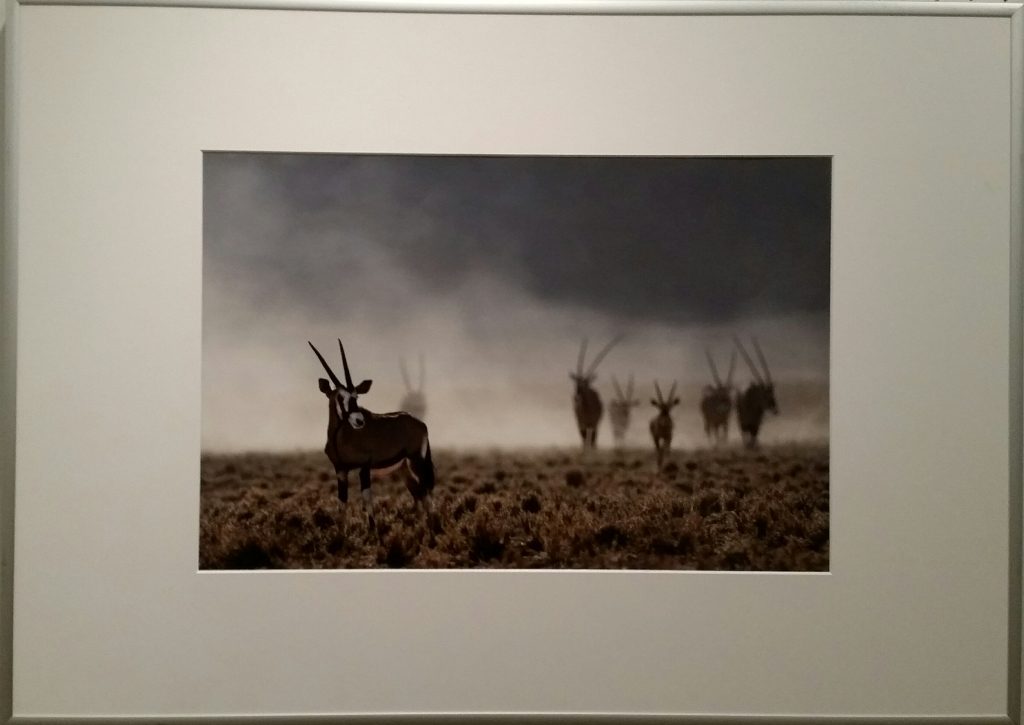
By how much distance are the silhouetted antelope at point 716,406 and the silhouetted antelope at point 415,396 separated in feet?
1.26

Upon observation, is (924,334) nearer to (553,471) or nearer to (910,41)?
(910,41)

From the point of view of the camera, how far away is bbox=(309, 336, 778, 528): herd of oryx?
1.10 m

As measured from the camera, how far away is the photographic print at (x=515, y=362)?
111cm

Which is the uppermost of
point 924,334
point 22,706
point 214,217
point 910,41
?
point 910,41

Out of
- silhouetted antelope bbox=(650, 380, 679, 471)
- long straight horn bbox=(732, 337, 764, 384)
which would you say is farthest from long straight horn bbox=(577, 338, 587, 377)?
long straight horn bbox=(732, 337, 764, 384)

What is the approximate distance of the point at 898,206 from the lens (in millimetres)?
1123

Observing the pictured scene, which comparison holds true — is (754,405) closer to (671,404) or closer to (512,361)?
(671,404)

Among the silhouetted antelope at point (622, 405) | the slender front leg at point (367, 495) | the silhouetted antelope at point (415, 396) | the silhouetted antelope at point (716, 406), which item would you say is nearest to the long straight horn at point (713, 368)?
the silhouetted antelope at point (716, 406)

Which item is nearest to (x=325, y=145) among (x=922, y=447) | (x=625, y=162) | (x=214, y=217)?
(x=214, y=217)

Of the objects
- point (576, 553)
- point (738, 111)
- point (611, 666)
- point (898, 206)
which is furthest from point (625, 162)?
point (611, 666)

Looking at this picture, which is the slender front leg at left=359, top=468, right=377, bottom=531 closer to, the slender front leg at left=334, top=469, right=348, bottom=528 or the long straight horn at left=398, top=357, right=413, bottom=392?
the slender front leg at left=334, top=469, right=348, bottom=528

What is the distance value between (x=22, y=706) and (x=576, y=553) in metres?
0.80

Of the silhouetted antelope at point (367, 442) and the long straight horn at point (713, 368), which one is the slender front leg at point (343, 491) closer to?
the silhouetted antelope at point (367, 442)

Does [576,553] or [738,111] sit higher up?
[738,111]
